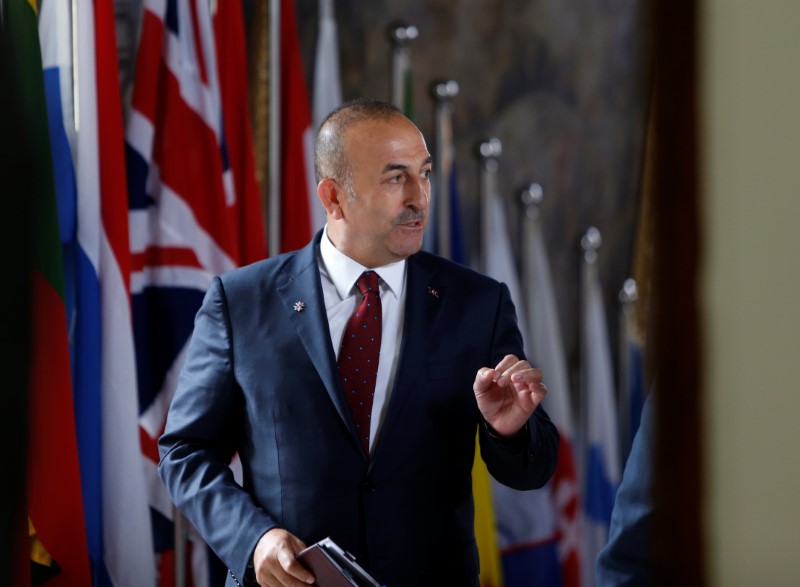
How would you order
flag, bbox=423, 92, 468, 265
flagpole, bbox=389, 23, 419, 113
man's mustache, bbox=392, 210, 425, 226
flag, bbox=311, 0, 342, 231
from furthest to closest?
1. flag, bbox=423, 92, 468, 265
2. flagpole, bbox=389, 23, 419, 113
3. flag, bbox=311, 0, 342, 231
4. man's mustache, bbox=392, 210, 425, 226

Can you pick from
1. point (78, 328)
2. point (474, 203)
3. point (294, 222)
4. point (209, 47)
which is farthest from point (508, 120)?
point (78, 328)

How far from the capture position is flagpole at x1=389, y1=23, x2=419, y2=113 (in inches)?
159

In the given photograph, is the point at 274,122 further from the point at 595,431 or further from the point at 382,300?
the point at 595,431

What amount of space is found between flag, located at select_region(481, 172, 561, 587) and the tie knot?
2.43 metres

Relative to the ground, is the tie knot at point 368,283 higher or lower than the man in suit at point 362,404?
higher

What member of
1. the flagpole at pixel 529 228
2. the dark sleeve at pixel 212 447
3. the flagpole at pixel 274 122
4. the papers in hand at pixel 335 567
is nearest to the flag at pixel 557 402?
the flagpole at pixel 529 228

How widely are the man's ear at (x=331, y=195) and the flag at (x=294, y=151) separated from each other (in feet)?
5.08

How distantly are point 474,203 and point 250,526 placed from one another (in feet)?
10.7

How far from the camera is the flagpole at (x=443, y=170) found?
4.25 meters

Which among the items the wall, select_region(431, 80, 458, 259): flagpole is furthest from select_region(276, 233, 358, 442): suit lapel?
select_region(431, 80, 458, 259): flagpole

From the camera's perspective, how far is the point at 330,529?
1870 millimetres

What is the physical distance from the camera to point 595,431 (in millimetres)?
4867

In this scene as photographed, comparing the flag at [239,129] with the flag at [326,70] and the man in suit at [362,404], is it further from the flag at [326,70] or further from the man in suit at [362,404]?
the man in suit at [362,404]

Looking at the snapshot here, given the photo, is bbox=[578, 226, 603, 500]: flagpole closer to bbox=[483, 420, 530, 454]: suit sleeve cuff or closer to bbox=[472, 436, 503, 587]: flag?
bbox=[472, 436, 503, 587]: flag
